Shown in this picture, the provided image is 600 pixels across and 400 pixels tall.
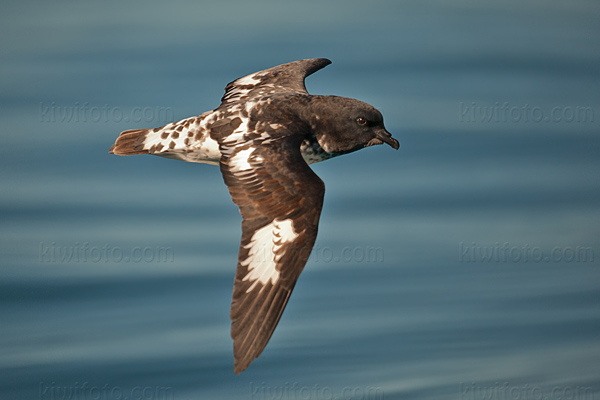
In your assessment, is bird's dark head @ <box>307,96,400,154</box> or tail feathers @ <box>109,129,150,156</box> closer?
bird's dark head @ <box>307,96,400,154</box>

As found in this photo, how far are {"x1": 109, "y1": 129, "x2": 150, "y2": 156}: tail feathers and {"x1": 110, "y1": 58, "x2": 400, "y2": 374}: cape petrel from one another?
1 centimetres

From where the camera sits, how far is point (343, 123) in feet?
31.8

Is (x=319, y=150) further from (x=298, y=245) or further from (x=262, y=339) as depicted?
(x=262, y=339)

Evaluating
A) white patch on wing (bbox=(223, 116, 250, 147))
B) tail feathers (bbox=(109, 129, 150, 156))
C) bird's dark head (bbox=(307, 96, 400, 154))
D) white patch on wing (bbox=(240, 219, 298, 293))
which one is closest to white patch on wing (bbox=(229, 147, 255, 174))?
white patch on wing (bbox=(223, 116, 250, 147))

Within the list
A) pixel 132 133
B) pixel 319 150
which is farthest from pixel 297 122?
pixel 132 133

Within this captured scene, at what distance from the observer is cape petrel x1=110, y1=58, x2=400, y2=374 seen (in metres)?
7.97

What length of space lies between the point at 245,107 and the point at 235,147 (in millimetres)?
681

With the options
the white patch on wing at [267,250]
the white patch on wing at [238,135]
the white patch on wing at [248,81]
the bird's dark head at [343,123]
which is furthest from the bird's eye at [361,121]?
the white patch on wing at [248,81]

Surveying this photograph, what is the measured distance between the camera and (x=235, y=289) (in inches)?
314

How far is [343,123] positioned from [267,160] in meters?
1.18

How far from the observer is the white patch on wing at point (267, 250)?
8062mm

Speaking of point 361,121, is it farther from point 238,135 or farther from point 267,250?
Answer: point 267,250

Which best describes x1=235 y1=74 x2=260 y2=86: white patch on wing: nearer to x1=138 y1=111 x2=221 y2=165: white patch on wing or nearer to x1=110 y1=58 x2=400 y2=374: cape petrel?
x1=110 y1=58 x2=400 y2=374: cape petrel

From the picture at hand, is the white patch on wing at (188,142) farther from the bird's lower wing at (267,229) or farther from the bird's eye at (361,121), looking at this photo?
the bird's eye at (361,121)
